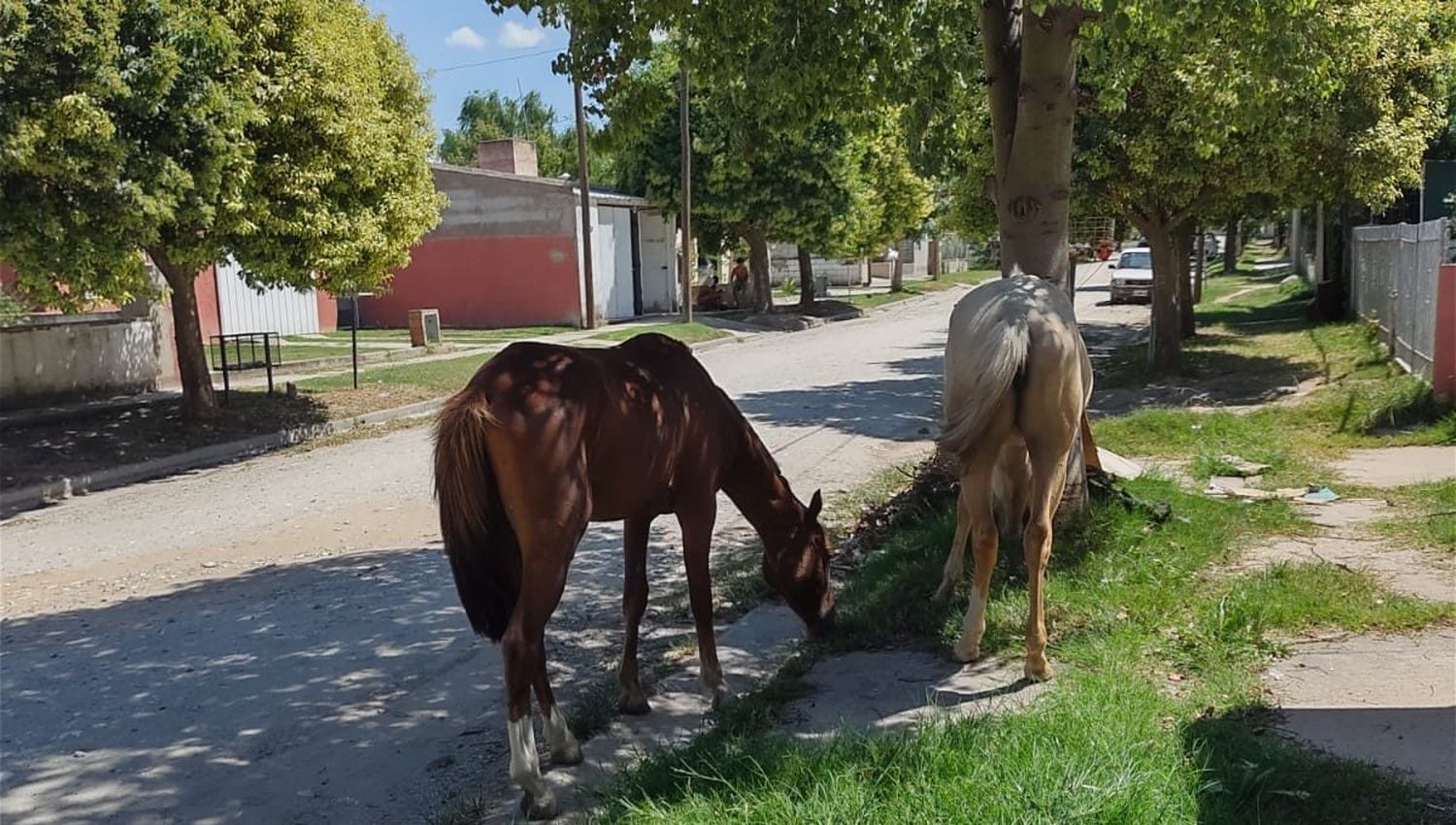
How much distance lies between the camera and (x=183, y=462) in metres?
13.1

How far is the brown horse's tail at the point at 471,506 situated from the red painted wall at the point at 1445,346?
9780 millimetres

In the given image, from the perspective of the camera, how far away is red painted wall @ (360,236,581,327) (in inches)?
1221

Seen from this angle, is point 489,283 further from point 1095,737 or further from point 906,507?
point 1095,737

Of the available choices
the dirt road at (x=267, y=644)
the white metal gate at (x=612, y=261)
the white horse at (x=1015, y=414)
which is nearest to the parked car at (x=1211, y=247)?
the white metal gate at (x=612, y=261)

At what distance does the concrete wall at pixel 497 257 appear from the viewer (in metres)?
30.9

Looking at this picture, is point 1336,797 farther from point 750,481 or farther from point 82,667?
point 82,667

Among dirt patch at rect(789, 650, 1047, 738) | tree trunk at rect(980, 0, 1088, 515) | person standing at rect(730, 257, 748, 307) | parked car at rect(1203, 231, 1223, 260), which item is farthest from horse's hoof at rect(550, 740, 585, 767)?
parked car at rect(1203, 231, 1223, 260)

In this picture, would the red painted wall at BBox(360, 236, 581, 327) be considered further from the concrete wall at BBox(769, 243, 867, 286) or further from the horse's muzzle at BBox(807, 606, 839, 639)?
the horse's muzzle at BBox(807, 606, 839, 639)

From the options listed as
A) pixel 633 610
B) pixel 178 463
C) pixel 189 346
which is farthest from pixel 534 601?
pixel 189 346

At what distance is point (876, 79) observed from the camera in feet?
27.8

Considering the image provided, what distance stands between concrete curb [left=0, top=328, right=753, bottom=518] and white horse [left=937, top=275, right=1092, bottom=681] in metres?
9.48

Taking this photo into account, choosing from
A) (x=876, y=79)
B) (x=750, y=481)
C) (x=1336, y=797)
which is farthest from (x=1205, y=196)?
(x=1336, y=797)

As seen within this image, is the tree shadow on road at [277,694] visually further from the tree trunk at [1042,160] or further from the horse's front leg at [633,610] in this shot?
the tree trunk at [1042,160]

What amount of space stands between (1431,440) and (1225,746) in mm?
7283
